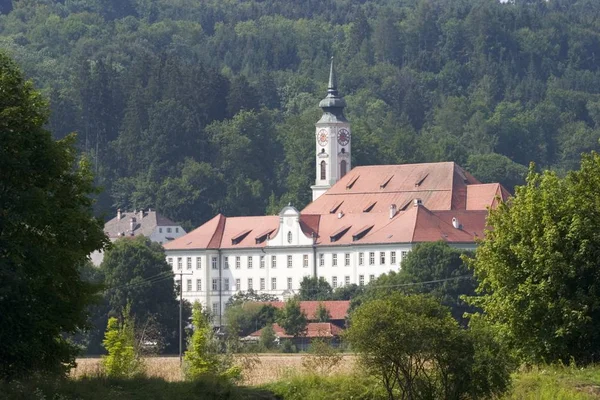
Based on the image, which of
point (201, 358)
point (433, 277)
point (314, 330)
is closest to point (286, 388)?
point (201, 358)

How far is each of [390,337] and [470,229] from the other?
9857cm

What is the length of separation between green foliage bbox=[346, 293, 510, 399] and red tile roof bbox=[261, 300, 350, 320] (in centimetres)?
7220

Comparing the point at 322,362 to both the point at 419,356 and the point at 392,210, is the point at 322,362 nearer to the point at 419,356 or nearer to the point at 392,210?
the point at 419,356

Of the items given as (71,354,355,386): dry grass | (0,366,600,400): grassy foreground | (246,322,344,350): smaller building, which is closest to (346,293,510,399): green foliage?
(0,366,600,400): grassy foreground

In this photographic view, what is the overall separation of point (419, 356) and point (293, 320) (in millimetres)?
64931

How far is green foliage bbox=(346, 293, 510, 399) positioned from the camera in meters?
37.3

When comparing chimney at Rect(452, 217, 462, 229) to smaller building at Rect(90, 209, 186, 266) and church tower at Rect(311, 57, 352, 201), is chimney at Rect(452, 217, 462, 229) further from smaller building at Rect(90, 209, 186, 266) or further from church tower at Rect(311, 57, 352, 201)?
smaller building at Rect(90, 209, 186, 266)

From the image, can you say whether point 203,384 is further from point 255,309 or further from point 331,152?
point 331,152

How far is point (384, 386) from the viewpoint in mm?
37812

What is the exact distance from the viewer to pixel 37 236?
36406 mm

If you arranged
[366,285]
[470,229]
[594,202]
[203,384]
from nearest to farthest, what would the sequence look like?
[203,384] < [594,202] < [366,285] < [470,229]

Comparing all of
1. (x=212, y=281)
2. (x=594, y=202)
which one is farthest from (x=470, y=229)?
(x=594, y=202)

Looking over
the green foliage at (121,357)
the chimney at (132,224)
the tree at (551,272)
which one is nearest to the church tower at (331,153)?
the chimney at (132,224)

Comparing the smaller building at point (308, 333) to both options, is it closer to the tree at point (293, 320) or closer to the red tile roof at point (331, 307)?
the tree at point (293, 320)
